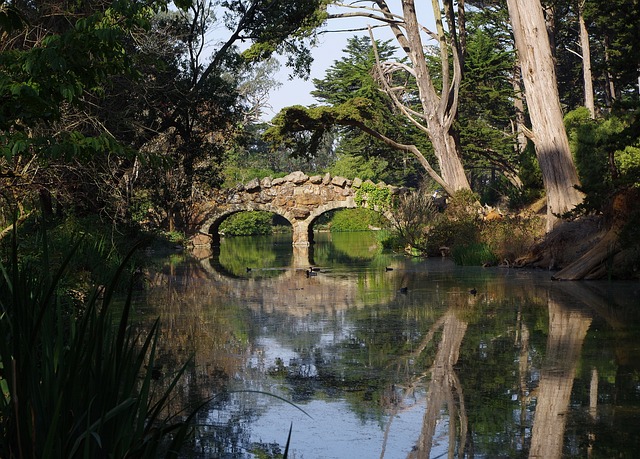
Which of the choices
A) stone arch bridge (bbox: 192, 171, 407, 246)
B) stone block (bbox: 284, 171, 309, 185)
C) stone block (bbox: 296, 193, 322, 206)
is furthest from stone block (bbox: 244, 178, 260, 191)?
stone block (bbox: 296, 193, 322, 206)

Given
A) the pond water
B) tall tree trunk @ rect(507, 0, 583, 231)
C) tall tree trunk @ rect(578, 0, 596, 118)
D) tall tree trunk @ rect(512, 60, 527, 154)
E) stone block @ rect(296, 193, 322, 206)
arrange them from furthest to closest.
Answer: tall tree trunk @ rect(512, 60, 527, 154) → stone block @ rect(296, 193, 322, 206) → tall tree trunk @ rect(578, 0, 596, 118) → tall tree trunk @ rect(507, 0, 583, 231) → the pond water

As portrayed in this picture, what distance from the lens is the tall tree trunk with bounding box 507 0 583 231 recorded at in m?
18.8

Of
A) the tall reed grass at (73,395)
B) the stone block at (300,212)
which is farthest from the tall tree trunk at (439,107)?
the tall reed grass at (73,395)

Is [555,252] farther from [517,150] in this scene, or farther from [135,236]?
[517,150]

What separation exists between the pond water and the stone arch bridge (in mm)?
20965

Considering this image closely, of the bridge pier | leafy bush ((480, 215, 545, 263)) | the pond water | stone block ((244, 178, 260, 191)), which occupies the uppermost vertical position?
stone block ((244, 178, 260, 191))

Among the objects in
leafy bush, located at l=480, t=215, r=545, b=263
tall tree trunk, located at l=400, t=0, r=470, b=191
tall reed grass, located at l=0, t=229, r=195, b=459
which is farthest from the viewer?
tall tree trunk, located at l=400, t=0, r=470, b=191

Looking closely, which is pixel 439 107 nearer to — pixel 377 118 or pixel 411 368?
pixel 377 118

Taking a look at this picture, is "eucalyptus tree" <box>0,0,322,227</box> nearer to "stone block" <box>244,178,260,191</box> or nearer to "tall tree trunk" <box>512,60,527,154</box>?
"stone block" <box>244,178,260,191</box>

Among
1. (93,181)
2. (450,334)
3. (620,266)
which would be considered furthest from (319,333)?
(620,266)

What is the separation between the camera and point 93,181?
44.7 feet

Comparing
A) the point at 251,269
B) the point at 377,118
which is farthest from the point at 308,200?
the point at 251,269

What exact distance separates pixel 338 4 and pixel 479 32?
10968mm

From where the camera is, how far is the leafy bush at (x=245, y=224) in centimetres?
4856
